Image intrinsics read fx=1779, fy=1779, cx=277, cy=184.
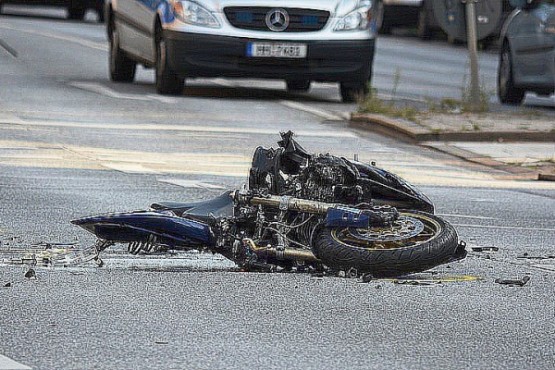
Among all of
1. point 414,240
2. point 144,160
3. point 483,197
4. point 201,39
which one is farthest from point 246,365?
point 201,39

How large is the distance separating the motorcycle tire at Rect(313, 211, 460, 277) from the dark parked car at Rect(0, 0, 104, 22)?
31.2m

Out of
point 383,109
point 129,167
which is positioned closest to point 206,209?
point 129,167

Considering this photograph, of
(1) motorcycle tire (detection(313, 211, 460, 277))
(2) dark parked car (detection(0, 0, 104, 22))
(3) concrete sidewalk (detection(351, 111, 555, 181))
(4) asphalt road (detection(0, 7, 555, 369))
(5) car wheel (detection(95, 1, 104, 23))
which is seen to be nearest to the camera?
(4) asphalt road (detection(0, 7, 555, 369))

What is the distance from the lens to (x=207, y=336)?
6609mm

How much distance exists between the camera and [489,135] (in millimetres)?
16141

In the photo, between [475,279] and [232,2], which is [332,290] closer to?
[475,279]

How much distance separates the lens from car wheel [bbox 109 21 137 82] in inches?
867

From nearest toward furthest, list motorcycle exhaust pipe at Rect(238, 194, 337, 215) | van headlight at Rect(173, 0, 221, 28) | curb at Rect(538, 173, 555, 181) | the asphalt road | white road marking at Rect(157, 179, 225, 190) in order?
the asphalt road < motorcycle exhaust pipe at Rect(238, 194, 337, 215) < white road marking at Rect(157, 179, 225, 190) < curb at Rect(538, 173, 555, 181) < van headlight at Rect(173, 0, 221, 28)

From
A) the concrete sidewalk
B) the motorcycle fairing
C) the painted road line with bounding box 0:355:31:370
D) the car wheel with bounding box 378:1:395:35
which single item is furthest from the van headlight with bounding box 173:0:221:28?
the car wheel with bounding box 378:1:395:35

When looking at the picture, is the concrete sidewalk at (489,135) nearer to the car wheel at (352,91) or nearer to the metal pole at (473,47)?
the metal pole at (473,47)

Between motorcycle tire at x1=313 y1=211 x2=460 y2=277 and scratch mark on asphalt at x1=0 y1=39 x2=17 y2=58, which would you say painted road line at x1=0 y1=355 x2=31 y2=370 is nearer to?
motorcycle tire at x1=313 y1=211 x2=460 y2=277

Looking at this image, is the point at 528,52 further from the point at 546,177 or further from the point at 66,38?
the point at 66,38

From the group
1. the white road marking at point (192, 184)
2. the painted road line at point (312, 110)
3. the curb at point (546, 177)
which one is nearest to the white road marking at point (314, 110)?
the painted road line at point (312, 110)

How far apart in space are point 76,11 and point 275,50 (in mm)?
23020
